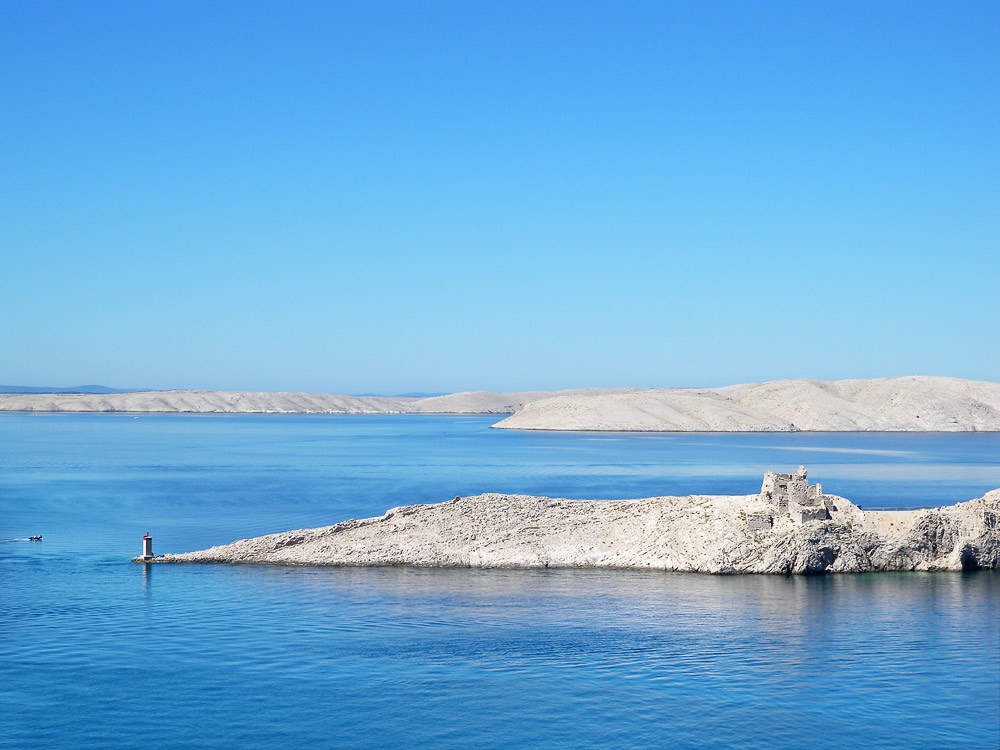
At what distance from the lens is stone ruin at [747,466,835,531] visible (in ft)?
127

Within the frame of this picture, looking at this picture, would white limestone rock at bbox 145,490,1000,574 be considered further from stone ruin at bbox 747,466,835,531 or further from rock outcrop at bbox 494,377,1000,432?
rock outcrop at bbox 494,377,1000,432

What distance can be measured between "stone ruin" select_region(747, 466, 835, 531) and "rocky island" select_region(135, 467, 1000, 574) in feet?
0.12

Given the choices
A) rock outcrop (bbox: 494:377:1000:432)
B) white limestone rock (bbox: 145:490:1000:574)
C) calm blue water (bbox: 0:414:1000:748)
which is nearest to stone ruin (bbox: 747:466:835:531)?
white limestone rock (bbox: 145:490:1000:574)

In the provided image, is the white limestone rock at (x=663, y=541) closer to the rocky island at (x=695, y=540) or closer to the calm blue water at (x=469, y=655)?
the rocky island at (x=695, y=540)

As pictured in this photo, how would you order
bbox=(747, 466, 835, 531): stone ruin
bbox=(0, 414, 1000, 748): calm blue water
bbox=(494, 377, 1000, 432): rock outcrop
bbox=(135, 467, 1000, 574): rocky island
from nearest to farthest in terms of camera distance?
bbox=(0, 414, 1000, 748): calm blue water → bbox=(135, 467, 1000, 574): rocky island → bbox=(747, 466, 835, 531): stone ruin → bbox=(494, 377, 1000, 432): rock outcrop

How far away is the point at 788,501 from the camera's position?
39250 millimetres

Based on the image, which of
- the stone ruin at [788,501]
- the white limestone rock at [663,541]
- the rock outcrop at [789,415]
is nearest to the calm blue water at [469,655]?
the white limestone rock at [663,541]

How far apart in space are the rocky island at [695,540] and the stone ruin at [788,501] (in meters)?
0.04

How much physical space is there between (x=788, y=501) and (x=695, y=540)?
12.4ft

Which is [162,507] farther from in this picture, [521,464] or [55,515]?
[521,464]

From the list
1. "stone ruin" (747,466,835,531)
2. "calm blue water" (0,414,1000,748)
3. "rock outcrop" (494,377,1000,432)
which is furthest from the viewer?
"rock outcrop" (494,377,1000,432)

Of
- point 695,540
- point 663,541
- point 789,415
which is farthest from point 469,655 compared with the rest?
point 789,415

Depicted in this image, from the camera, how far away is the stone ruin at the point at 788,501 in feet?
127

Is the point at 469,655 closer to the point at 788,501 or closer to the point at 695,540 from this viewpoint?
the point at 695,540
